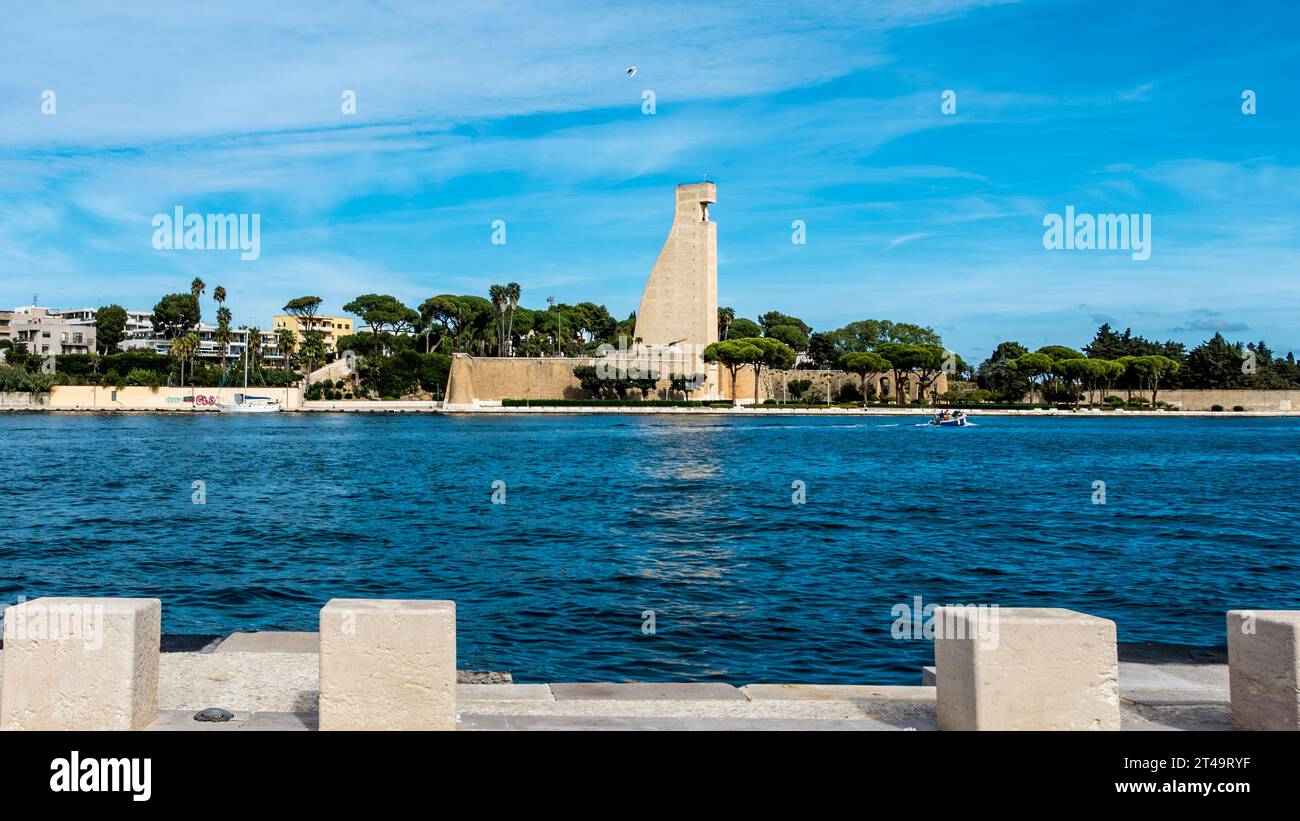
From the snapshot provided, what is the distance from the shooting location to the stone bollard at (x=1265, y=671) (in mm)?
5945

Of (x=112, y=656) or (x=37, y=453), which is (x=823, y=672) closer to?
(x=112, y=656)

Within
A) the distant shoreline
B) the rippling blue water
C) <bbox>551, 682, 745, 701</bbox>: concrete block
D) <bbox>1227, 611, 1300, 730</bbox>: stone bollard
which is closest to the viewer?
<bbox>1227, 611, 1300, 730</bbox>: stone bollard

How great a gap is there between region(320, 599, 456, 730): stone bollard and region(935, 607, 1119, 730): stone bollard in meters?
2.99

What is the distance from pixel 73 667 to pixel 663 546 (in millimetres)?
15698

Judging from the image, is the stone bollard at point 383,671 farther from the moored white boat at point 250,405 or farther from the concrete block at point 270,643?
the moored white boat at point 250,405

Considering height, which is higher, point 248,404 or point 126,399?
point 126,399

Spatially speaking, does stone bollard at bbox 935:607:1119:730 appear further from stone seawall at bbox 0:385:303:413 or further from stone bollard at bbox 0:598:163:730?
stone seawall at bbox 0:385:303:413

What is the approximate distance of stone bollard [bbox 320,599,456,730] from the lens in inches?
236

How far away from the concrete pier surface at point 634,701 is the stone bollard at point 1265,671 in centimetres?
34

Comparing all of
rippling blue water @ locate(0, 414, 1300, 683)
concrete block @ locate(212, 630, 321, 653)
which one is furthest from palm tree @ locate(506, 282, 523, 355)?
concrete block @ locate(212, 630, 321, 653)

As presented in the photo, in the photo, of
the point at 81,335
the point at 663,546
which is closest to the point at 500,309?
the point at 81,335

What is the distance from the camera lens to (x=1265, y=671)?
20.0 ft

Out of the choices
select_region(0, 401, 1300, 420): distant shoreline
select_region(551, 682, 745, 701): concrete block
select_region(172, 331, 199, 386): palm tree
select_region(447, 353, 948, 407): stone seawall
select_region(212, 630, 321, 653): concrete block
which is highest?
select_region(172, 331, 199, 386): palm tree

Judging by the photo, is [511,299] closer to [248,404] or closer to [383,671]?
[248,404]
